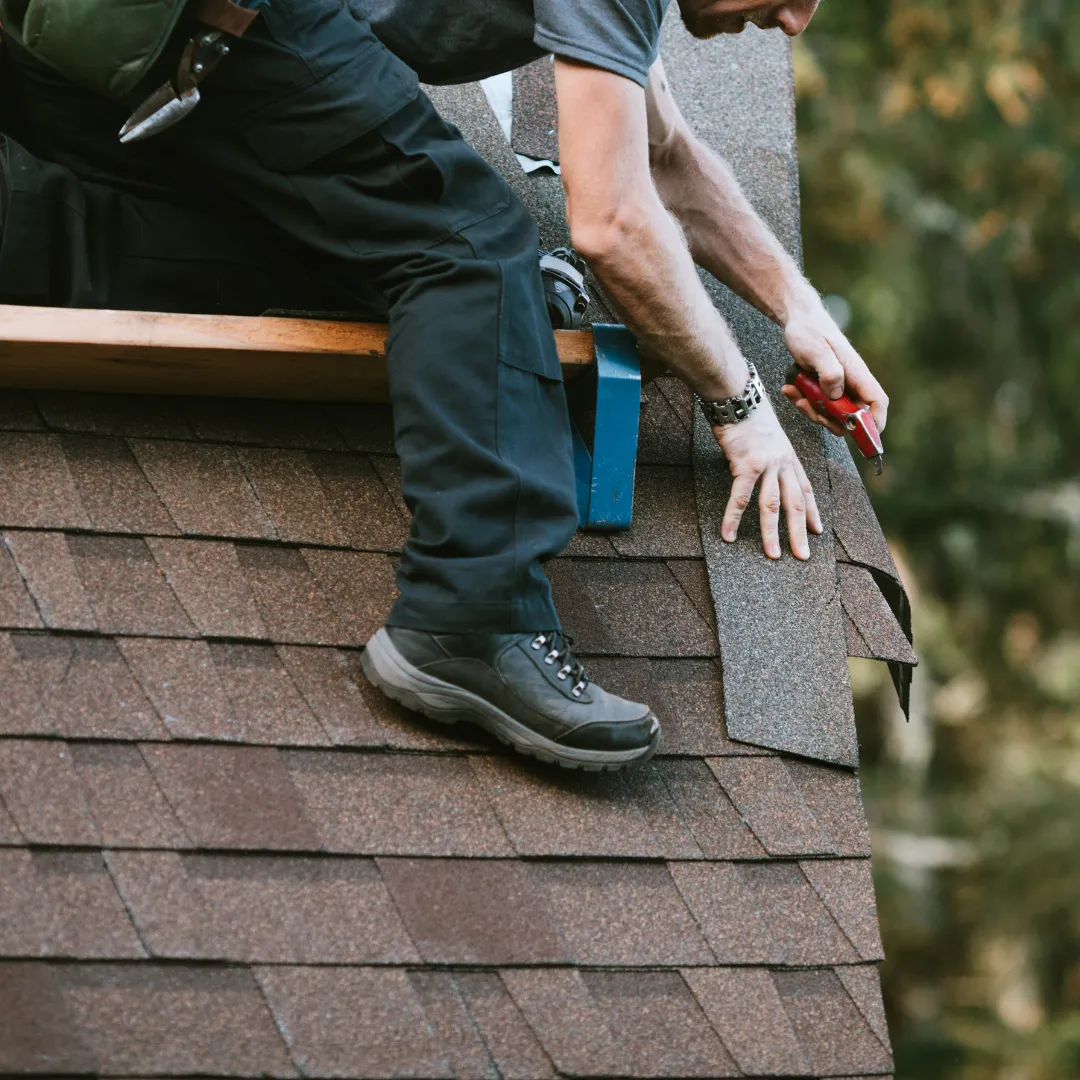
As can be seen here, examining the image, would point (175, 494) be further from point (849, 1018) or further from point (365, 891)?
point (849, 1018)

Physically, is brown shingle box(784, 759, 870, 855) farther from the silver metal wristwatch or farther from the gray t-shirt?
the gray t-shirt

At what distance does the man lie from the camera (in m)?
1.82

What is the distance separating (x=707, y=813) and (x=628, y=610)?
0.35m

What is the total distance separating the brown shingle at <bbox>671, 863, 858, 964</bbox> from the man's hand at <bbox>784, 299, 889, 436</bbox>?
0.84m

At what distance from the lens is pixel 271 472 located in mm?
2107

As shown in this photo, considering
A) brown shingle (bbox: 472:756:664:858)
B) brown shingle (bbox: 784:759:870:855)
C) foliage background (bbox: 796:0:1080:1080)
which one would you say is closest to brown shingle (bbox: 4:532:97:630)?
brown shingle (bbox: 472:756:664:858)

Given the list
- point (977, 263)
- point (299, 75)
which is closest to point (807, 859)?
point (299, 75)

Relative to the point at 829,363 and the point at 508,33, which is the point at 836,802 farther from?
the point at 508,33

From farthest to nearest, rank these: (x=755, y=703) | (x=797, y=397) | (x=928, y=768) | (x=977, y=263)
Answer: (x=928, y=768) → (x=977, y=263) → (x=797, y=397) → (x=755, y=703)

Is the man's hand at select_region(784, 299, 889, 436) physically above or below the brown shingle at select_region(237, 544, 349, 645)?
above

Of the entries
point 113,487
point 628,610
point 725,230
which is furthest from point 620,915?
point 725,230

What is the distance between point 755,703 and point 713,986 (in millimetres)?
441

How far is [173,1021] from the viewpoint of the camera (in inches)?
63.5

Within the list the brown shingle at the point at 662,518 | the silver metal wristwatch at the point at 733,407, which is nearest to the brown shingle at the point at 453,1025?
the brown shingle at the point at 662,518
